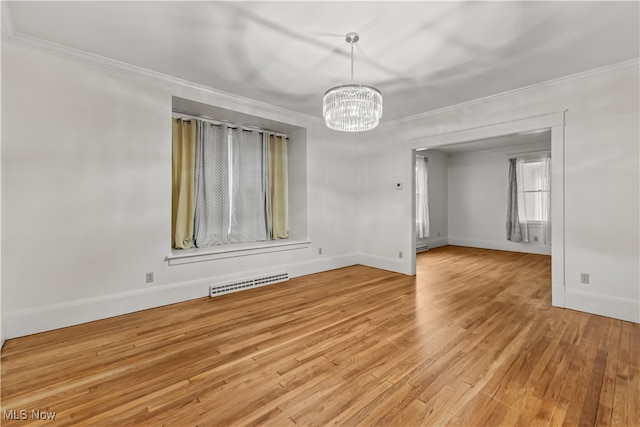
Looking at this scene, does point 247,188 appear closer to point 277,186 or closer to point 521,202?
point 277,186

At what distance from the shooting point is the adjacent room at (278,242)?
71.3 inches

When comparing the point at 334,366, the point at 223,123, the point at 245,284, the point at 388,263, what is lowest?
the point at 334,366

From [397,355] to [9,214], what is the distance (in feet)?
11.6

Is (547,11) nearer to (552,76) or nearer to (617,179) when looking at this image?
(552,76)

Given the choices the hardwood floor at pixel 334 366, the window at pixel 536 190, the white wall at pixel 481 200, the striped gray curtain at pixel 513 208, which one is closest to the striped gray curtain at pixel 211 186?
the hardwood floor at pixel 334 366

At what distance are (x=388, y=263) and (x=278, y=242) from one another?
2.00 m

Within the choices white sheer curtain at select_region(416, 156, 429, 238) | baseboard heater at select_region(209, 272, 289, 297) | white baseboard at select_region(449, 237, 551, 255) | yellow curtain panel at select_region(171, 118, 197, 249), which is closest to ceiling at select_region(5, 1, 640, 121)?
yellow curtain panel at select_region(171, 118, 197, 249)

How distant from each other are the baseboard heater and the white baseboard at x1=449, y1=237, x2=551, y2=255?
580 centimetres

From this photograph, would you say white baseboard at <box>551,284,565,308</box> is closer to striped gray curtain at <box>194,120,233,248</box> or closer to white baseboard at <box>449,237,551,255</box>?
white baseboard at <box>449,237,551,255</box>

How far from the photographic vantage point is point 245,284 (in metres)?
3.94

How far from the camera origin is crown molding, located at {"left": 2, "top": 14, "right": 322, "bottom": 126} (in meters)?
2.51

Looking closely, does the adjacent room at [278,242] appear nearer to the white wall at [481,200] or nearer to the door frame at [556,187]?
the door frame at [556,187]

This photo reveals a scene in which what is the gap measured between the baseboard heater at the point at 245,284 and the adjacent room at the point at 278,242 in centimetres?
5

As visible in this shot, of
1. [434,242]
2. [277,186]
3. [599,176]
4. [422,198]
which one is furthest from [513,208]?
[277,186]
